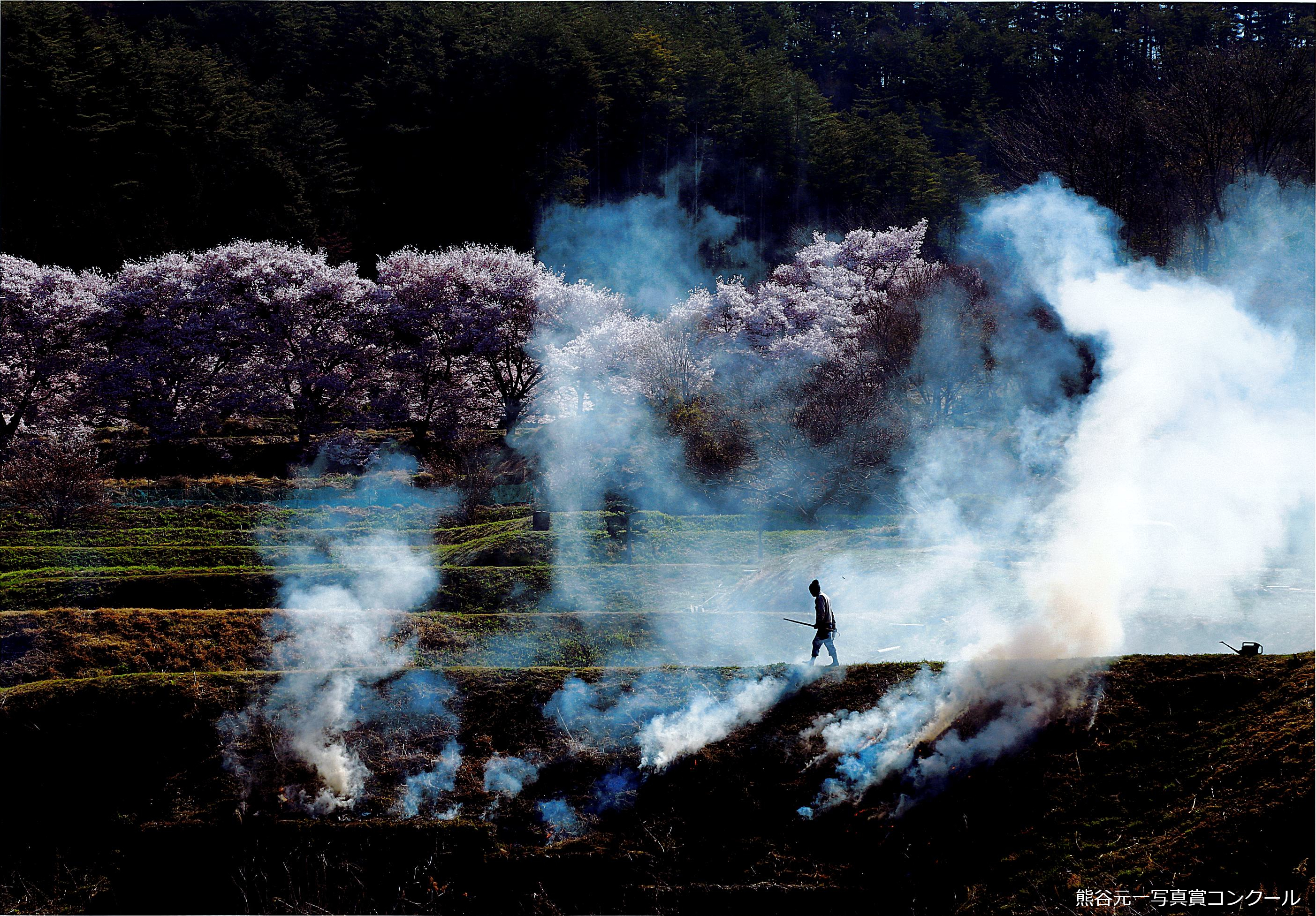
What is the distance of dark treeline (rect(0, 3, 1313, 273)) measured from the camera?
43.0 metres

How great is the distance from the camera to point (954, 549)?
18.4m

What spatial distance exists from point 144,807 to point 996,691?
9.88m

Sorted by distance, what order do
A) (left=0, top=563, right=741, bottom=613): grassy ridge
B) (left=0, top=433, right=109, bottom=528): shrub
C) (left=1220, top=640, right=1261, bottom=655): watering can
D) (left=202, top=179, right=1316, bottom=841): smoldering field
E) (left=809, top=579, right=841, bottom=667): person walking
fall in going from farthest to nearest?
(left=0, top=433, right=109, bottom=528): shrub
(left=0, top=563, right=741, bottom=613): grassy ridge
(left=809, top=579, right=841, bottom=667): person walking
(left=202, top=179, right=1316, bottom=841): smoldering field
(left=1220, top=640, right=1261, bottom=655): watering can

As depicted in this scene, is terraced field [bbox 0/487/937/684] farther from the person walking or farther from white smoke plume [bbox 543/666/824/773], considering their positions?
the person walking

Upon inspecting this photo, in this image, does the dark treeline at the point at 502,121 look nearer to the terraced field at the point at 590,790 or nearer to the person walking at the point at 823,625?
the person walking at the point at 823,625

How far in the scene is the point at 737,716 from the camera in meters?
A: 12.3

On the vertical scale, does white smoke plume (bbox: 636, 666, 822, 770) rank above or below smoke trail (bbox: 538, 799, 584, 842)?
above

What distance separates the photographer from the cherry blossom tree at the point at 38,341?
3050 centimetres

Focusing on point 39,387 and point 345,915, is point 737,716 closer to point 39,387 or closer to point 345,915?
point 345,915

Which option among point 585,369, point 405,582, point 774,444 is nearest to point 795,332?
point 585,369

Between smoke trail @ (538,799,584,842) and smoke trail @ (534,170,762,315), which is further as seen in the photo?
smoke trail @ (534,170,762,315)

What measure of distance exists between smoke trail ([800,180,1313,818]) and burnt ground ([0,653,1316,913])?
370 mm

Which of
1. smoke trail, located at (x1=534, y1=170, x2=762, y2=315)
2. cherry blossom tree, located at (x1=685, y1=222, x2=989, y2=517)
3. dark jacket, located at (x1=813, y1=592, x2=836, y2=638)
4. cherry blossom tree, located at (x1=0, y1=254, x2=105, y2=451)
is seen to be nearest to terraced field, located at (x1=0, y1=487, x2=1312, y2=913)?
dark jacket, located at (x1=813, y1=592, x2=836, y2=638)

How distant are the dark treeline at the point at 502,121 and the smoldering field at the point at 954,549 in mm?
12267
